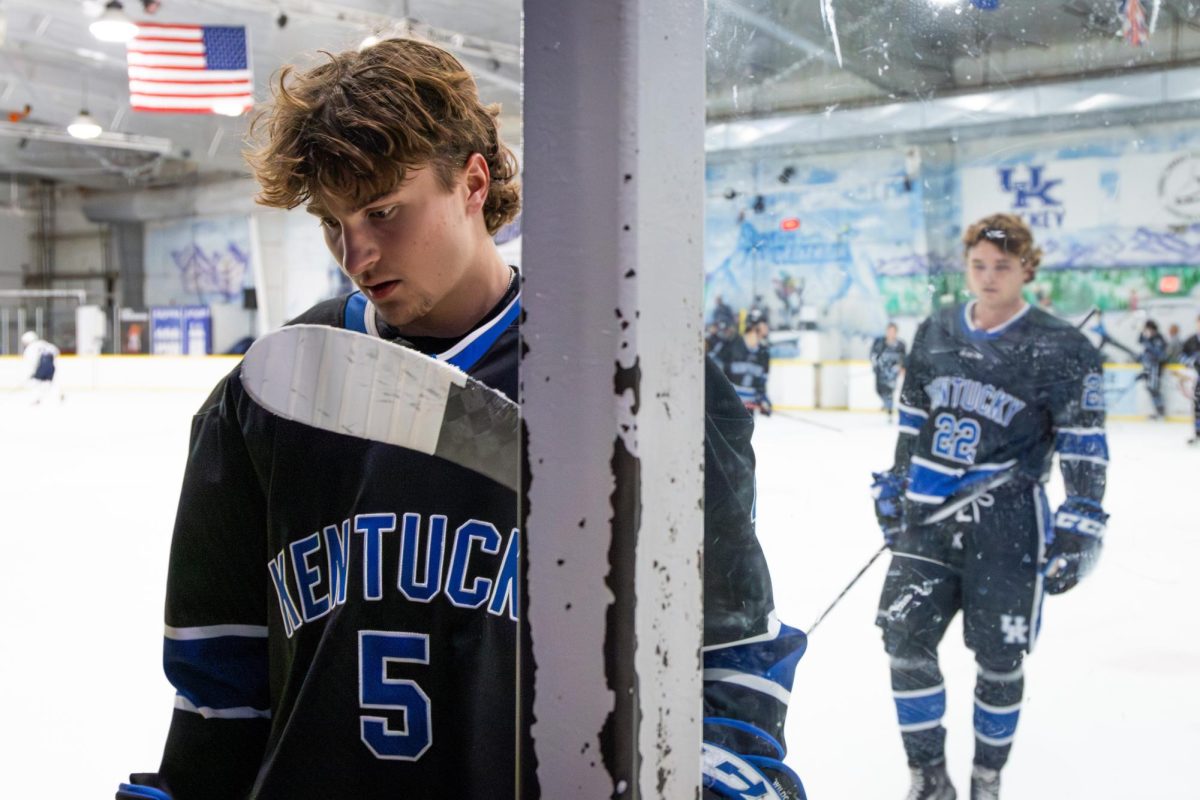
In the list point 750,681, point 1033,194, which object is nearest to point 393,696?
point 750,681

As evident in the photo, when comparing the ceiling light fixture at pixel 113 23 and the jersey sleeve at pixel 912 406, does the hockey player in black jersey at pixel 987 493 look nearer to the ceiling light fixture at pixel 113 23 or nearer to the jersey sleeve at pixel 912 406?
the jersey sleeve at pixel 912 406

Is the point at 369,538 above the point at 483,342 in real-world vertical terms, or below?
below

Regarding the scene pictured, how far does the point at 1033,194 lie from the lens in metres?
2.30

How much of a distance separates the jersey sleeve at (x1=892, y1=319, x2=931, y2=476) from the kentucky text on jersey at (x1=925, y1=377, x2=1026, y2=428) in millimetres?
39

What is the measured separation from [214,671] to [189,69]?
7.67 meters

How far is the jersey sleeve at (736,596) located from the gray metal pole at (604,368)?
12 centimetres

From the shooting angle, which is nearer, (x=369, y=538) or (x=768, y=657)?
(x=768, y=657)

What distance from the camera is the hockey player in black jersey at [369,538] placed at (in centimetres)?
70

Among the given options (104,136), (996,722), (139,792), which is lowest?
(996,722)

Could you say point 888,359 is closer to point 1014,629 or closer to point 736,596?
point 1014,629

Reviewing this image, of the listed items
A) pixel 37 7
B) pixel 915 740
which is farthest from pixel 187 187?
pixel 915 740

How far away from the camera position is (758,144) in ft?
4.24

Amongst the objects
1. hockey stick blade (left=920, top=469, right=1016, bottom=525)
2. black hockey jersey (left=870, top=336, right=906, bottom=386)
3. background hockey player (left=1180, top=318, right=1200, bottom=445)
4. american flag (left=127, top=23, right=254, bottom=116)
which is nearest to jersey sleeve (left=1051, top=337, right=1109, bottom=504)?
hockey stick blade (left=920, top=469, right=1016, bottom=525)

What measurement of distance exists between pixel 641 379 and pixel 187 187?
65.7 ft
